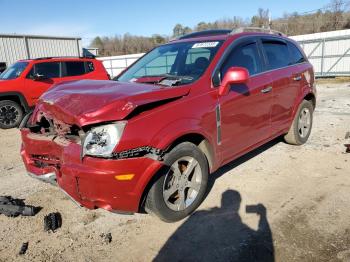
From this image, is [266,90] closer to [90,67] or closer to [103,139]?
[103,139]

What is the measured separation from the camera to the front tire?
3133 millimetres

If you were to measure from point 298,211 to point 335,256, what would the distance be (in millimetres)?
789

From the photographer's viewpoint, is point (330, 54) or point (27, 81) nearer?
point (27, 81)

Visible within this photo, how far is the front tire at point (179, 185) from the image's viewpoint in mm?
3133

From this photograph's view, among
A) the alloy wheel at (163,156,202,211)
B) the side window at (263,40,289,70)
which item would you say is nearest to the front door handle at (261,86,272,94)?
the side window at (263,40,289,70)

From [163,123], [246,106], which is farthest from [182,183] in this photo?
[246,106]

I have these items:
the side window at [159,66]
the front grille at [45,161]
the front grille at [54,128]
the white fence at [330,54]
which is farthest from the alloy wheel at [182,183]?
the white fence at [330,54]

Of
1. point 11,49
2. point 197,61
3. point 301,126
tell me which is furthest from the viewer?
point 11,49

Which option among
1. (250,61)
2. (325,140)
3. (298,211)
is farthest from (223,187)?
(325,140)

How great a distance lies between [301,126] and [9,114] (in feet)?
25.4

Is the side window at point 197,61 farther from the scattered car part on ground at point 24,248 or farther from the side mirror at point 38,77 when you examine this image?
the side mirror at point 38,77

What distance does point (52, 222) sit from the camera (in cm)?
339

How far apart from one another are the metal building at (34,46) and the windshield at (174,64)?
26.1 m

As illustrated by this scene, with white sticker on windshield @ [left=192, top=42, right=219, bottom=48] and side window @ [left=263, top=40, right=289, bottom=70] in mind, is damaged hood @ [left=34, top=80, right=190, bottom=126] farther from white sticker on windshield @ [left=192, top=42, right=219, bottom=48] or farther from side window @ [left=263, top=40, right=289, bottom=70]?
side window @ [left=263, top=40, right=289, bottom=70]
